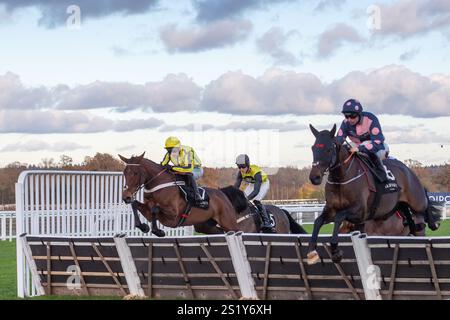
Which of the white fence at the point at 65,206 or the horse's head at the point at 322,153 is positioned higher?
the horse's head at the point at 322,153

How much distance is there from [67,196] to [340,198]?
378cm

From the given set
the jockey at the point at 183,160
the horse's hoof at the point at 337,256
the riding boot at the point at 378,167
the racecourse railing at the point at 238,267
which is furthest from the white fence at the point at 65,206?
the horse's hoof at the point at 337,256

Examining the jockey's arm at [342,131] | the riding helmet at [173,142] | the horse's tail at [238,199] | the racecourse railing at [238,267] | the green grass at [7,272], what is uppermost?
the jockey's arm at [342,131]

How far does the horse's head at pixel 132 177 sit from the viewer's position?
1198 cm

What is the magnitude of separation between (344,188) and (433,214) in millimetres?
2279

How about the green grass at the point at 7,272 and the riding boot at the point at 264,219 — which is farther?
the riding boot at the point at 264,219

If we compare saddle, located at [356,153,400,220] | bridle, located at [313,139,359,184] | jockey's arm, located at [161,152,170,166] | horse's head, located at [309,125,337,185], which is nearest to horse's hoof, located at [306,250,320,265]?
horse's head, located at [309,125,337,185]

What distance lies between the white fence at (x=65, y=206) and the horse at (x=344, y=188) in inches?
140

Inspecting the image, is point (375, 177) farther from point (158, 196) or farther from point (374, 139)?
point (158, 196)

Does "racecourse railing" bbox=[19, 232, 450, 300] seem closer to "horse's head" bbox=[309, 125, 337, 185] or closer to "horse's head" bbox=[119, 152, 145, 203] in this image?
"horse's head" bbox=[309, 125, 337, 185]

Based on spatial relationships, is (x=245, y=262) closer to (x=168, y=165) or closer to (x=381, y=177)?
(x=381, y=177)

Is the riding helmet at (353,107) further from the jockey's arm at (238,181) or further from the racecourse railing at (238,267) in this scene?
the jockey's arm at (238,181)

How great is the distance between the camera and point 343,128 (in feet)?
34.4
